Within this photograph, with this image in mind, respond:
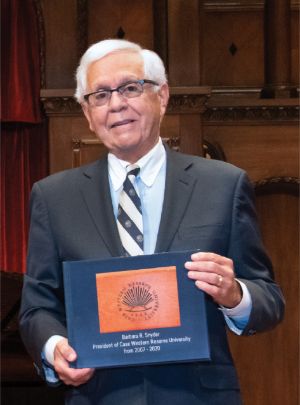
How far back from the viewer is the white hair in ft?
7.57

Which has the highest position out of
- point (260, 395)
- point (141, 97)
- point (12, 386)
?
point (141, 97)

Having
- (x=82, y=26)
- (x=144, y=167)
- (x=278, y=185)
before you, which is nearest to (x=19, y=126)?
(x=82, y=26)

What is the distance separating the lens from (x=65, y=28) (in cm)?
609

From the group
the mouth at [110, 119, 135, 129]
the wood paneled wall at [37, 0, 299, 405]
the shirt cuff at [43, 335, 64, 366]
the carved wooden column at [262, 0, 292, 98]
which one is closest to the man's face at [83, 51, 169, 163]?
the mouth at [110, 119, 135, 129]

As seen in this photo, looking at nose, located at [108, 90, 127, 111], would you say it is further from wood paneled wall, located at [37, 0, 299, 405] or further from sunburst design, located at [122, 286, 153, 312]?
wood paneled wall, located at [37, 0, 299, 405]

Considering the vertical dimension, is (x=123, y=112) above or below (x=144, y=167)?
above

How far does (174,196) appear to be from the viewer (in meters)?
2.25

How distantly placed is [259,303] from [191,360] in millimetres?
234

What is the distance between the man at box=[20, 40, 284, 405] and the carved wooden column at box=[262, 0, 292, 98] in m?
4.36

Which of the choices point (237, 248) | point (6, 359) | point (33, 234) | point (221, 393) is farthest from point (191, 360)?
point (6, 359)

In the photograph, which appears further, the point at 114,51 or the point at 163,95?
the point at 163,95

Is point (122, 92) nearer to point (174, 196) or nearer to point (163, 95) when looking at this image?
point (163, 95)

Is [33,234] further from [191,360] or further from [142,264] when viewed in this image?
[191,360]

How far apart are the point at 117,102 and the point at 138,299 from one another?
53 cm
